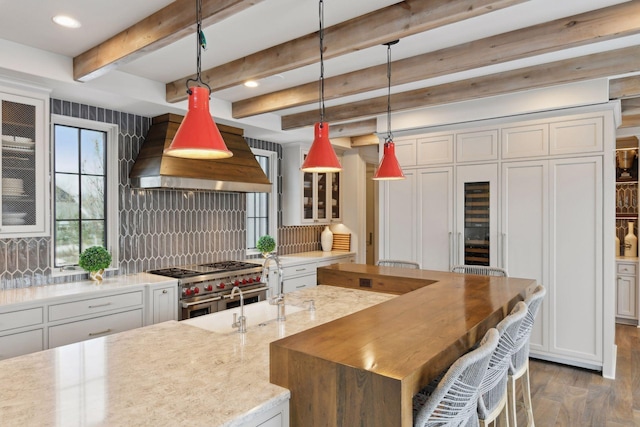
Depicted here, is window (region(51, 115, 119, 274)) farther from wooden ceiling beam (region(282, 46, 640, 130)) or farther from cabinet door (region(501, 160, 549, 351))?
cabinet door (region(501, 160, 549, 351))

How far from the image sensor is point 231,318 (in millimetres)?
2541

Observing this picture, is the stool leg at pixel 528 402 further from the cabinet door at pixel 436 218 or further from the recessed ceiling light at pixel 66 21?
the recessed ceiling light at pixel 66 21

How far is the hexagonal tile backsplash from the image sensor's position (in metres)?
3.29

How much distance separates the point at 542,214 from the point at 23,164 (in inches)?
175

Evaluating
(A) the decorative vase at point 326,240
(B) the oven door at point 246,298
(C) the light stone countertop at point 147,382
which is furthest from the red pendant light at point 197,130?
(A) the decorative vase at point 326,240

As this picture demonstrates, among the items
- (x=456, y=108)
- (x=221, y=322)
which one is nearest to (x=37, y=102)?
(x=221, y=322)

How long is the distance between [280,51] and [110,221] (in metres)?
2.35

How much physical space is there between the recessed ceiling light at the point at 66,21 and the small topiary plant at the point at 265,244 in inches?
125

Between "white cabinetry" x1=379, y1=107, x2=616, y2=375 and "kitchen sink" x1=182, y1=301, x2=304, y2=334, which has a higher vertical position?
"white cabinetry" x1=379, y1=107, x2=616, y2=375

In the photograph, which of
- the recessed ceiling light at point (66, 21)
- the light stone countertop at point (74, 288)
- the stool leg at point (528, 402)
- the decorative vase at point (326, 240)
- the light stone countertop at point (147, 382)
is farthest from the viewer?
the decorative vase at point (326, 240)

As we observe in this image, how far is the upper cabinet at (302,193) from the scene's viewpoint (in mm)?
5551

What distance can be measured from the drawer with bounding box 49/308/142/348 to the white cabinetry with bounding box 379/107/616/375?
9.89 feet

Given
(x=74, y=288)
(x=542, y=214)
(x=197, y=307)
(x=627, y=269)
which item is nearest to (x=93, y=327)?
(x=74, y=288)

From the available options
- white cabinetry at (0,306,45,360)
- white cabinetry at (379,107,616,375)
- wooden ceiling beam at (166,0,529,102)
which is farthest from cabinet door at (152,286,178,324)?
white cabinetry at (379,107,616,375)
